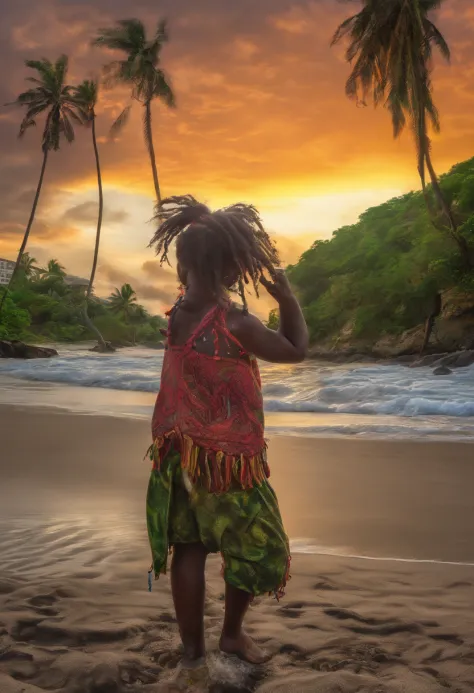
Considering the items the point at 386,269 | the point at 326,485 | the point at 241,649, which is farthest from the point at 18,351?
the point at 241,649

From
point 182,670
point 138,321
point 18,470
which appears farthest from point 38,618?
point 138,321

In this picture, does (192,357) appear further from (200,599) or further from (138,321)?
(138,321)

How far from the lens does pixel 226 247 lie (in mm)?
2506

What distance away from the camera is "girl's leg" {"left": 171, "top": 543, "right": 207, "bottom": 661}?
2.53m

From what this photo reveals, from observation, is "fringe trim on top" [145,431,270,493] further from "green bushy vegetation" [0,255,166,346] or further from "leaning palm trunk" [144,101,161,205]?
"green bushy vegetation" [0,255,166,346]

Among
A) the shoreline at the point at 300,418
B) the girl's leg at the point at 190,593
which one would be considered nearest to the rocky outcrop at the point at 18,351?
the shoreline at the point at 300,418

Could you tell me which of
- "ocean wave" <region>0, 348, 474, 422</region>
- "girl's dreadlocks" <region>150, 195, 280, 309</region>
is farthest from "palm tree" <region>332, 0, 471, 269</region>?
"girl's dreadlocks" <region>150, 195, 280, 309</region>

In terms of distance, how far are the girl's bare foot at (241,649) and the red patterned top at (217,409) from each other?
540 mm

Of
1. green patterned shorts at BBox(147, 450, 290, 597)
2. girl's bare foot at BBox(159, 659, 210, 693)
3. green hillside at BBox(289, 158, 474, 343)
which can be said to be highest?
green hillside at BBox(289, 158, 474, 343)

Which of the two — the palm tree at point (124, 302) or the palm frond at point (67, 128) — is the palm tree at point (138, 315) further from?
the palm frond at point (67, 128)

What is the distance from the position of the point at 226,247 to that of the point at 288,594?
1549 mm

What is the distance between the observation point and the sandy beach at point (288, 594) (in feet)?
8.38

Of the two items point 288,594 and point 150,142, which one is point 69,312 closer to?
point 150,142

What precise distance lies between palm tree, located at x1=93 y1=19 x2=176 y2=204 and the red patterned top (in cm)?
3629
